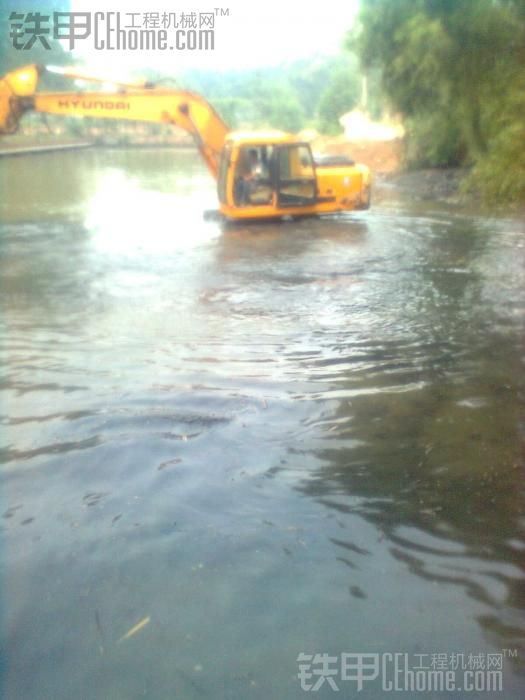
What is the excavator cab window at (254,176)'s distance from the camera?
14945 mm

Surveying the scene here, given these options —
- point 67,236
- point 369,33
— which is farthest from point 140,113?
point 369,33

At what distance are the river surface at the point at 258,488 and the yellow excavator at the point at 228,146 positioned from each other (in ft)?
17.8

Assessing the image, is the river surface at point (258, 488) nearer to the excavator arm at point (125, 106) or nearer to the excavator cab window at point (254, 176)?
the excavator cab window at point (254, 176)

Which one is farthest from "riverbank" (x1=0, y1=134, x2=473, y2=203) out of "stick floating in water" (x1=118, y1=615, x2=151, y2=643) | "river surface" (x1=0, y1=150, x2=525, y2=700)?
"stick floating in water" (x1=118, y1=615, x2=151, y2=643)

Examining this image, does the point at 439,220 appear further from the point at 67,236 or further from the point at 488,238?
the point at 67,236

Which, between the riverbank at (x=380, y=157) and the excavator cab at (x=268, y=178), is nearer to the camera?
the excavator cab at (x=268, y=178)

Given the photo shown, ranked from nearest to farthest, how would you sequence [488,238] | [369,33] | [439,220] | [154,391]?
[154,391], [488,238], [439,220], [369,33]

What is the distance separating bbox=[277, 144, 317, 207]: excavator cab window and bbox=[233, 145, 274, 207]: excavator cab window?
0.23 metres

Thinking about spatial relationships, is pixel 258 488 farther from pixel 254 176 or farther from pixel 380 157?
pixel 380 157

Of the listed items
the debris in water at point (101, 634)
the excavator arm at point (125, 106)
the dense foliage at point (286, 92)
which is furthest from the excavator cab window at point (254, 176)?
the debris in water at point (101, 634)

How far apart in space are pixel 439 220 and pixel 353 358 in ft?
34.7

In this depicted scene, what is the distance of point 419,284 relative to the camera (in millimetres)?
10398

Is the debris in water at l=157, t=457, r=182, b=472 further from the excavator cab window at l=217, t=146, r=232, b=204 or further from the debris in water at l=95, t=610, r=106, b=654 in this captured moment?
the excavator cab window at l=217, t=146, r=232, b=204

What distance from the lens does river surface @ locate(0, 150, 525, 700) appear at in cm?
317
